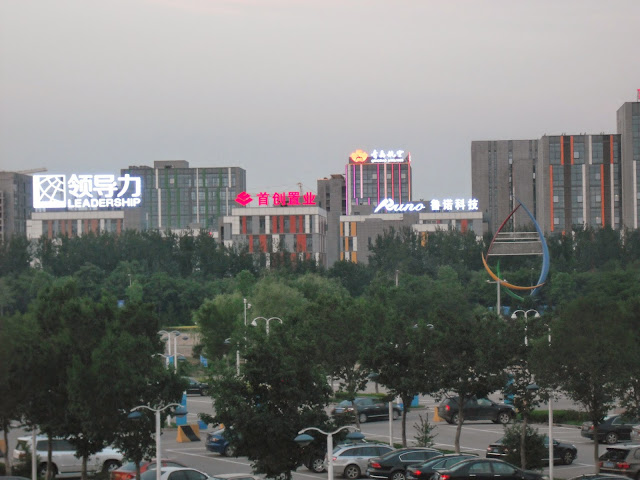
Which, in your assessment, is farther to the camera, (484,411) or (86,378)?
(484,411)

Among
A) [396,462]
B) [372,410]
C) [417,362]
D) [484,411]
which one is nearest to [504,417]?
[484,411]

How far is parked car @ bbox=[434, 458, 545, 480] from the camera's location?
30.6m

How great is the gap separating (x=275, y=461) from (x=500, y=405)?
22.3 meters

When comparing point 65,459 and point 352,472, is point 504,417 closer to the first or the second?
point 352,472

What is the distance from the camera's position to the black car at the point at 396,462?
33.0 meters

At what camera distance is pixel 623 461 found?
33594 mm

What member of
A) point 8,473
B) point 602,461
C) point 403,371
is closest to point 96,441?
point 8,473

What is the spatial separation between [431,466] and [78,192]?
400ft

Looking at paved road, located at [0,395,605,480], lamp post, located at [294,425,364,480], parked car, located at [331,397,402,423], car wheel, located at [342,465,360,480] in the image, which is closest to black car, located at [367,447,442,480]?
car wheel, located at [342,465,360,480]

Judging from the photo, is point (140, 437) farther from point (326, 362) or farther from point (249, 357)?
point (326, 362)

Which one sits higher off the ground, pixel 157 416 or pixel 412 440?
pixel 157 416

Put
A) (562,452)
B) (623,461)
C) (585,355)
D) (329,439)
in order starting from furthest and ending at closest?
(562,452)
(623,461)
(585,355)
(329,439)

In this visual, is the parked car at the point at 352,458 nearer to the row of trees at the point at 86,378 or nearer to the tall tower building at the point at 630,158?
the row of trees at the point at 86,378

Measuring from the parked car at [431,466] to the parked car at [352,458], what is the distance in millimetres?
2580
